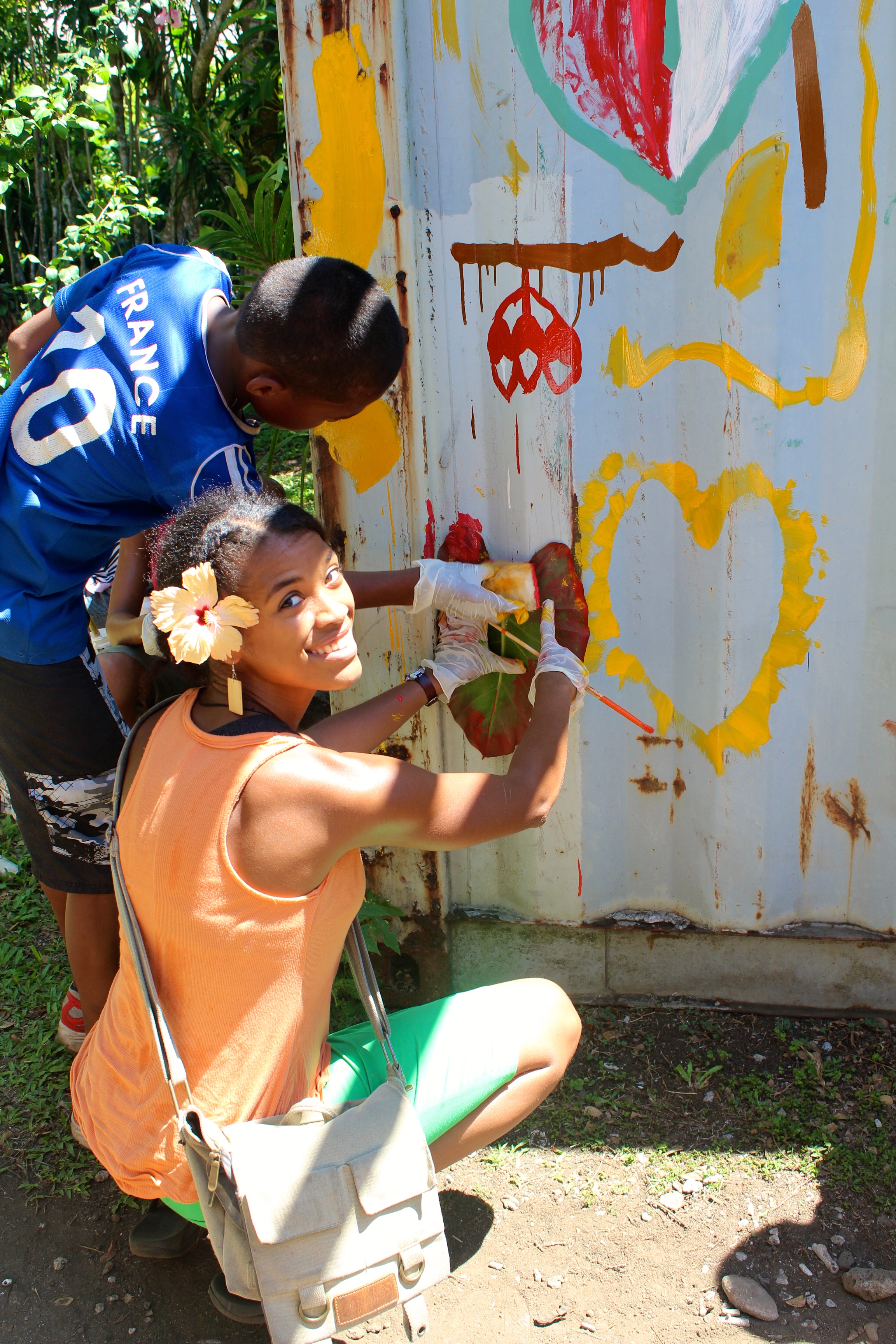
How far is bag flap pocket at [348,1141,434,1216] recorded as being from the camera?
149cm

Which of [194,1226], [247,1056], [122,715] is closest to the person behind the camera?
[247,1056]

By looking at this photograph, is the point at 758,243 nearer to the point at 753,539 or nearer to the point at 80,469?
the point at 753,539

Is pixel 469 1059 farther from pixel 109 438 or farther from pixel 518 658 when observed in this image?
pixel 109 438

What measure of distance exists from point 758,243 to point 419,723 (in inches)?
49.6

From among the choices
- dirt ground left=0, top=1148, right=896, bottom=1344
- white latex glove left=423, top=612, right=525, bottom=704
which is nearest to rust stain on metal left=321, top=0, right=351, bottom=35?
white latex glove left=423, top=612, right=525, bottom=704

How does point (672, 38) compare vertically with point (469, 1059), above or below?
above

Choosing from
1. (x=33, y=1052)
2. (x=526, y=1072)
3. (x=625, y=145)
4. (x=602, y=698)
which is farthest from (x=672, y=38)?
(x=33, y=1052)

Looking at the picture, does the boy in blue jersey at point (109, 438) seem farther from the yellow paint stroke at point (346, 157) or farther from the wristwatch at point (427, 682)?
the yellow paint stroke at point (346, 157)

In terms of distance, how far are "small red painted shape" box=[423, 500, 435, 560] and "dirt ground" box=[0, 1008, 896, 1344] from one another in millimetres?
1282

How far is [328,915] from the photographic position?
1.58m

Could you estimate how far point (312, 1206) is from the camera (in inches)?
57.5

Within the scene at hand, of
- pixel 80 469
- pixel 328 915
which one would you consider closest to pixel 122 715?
pixel 80 469

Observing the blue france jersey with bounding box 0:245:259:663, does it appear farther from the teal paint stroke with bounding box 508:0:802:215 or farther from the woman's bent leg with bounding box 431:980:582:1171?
the woman's bent leg with bounding box 431:980:582:1171

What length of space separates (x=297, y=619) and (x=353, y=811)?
33 cm
